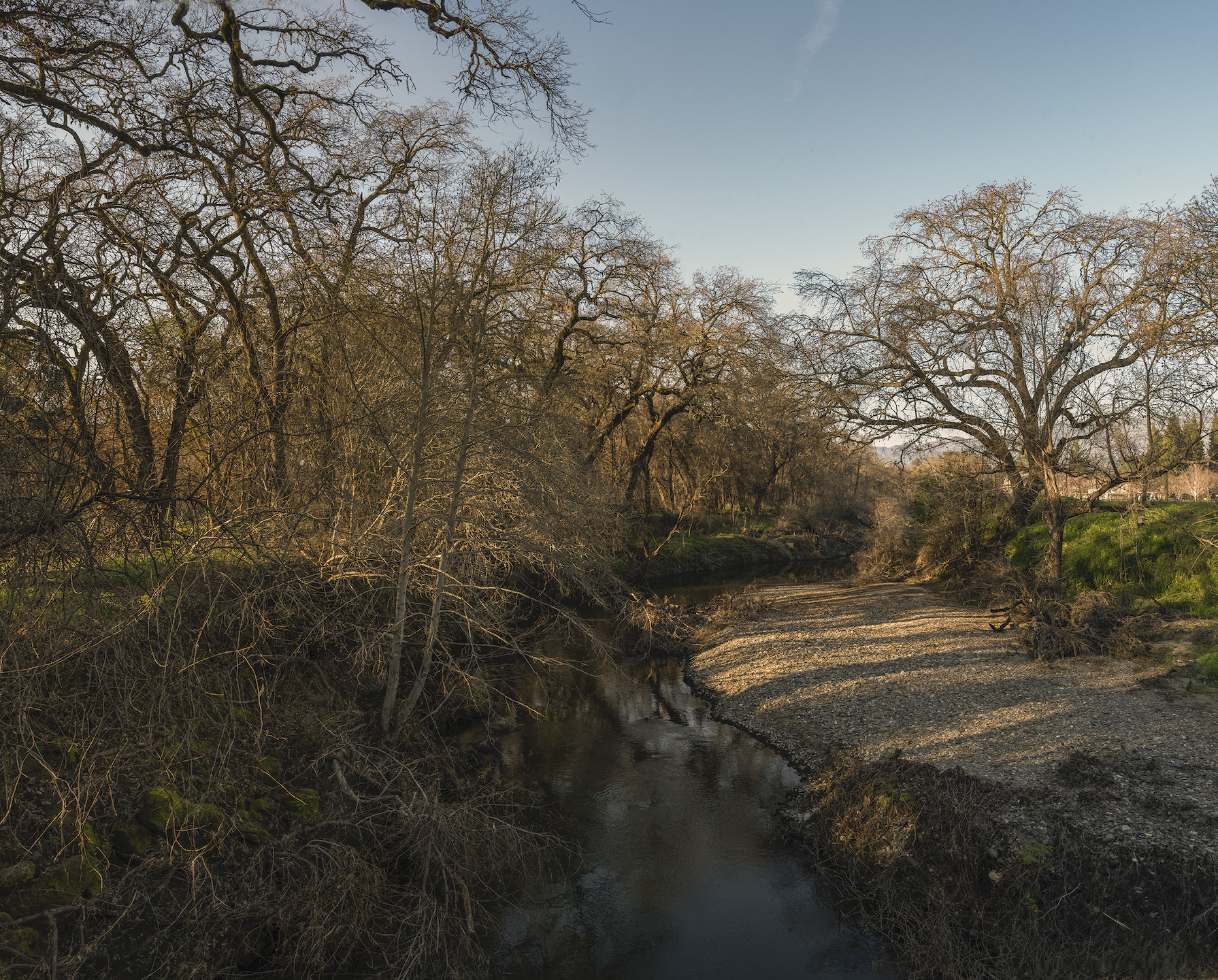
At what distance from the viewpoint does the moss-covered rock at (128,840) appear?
636cm

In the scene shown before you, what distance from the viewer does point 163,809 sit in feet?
22.1

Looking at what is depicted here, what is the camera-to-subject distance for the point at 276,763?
8.15 metres

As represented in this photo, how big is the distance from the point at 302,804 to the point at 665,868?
434cm

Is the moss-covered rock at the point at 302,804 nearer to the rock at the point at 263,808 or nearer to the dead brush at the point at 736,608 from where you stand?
the rock at the point at 263,808

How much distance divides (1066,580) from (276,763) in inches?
735

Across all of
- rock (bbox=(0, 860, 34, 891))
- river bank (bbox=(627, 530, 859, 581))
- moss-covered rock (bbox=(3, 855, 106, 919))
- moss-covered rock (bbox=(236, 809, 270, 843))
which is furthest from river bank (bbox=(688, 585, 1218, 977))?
river bank (bbox=(627, 530, 859, 581))

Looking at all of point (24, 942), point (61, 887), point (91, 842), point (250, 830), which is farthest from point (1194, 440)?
point (24, 942)

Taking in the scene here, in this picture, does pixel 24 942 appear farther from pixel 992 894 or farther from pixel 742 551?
pixel 742 551

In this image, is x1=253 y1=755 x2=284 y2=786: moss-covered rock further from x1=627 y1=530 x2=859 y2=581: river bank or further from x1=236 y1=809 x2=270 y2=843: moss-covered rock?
x1=627 y1=530 x2=859 y2=581: river bank

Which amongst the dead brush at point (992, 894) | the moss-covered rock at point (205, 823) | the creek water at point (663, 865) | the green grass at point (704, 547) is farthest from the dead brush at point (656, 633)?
the moss-covered rock at point (205, 823)

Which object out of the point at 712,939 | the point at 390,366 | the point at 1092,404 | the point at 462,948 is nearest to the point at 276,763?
the point at 462,948

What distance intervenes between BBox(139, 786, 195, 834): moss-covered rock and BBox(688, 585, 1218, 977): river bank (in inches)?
274

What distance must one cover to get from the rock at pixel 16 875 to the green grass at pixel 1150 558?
18.5 meters

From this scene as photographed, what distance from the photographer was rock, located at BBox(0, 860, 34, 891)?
5438mm
